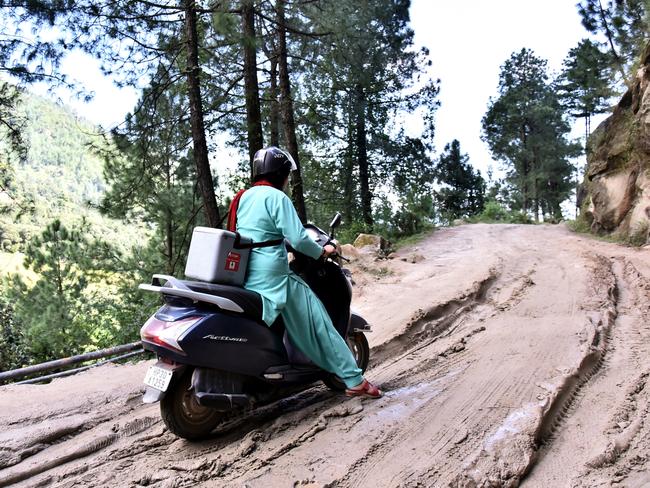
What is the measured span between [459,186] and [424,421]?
3607 cm

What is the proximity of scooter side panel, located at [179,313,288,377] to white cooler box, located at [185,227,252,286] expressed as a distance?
0.27 metres

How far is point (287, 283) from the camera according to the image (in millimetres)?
3514

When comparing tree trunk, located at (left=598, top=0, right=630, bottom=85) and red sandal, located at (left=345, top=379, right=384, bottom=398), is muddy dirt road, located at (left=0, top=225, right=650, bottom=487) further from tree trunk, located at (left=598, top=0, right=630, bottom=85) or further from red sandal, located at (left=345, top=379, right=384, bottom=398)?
tree trunk, located at (left=598, top=0, right=630, bottom=85)

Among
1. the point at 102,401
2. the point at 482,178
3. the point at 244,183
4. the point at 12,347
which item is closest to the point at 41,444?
the point at 102,401

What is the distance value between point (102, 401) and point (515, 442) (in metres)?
3.42

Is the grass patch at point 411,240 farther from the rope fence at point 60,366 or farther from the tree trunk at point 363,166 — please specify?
the rope fence at point 60,366

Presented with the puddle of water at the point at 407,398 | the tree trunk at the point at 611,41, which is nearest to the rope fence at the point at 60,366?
the puddle of water at the point at 407,398

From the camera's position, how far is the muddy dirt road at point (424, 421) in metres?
2.72

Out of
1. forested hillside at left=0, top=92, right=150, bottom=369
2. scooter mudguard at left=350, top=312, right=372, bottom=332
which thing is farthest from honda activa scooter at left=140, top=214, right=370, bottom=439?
forested hillside at left=0, top=92, right=150, bottom=369

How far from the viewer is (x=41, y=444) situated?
3.49 m

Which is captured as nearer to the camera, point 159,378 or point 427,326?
point 159,378

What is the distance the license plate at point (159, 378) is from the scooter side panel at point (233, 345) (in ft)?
0.63

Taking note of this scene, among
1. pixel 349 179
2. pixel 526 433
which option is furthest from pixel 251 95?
pixel 349 179

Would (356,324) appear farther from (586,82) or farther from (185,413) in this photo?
(586,82)
